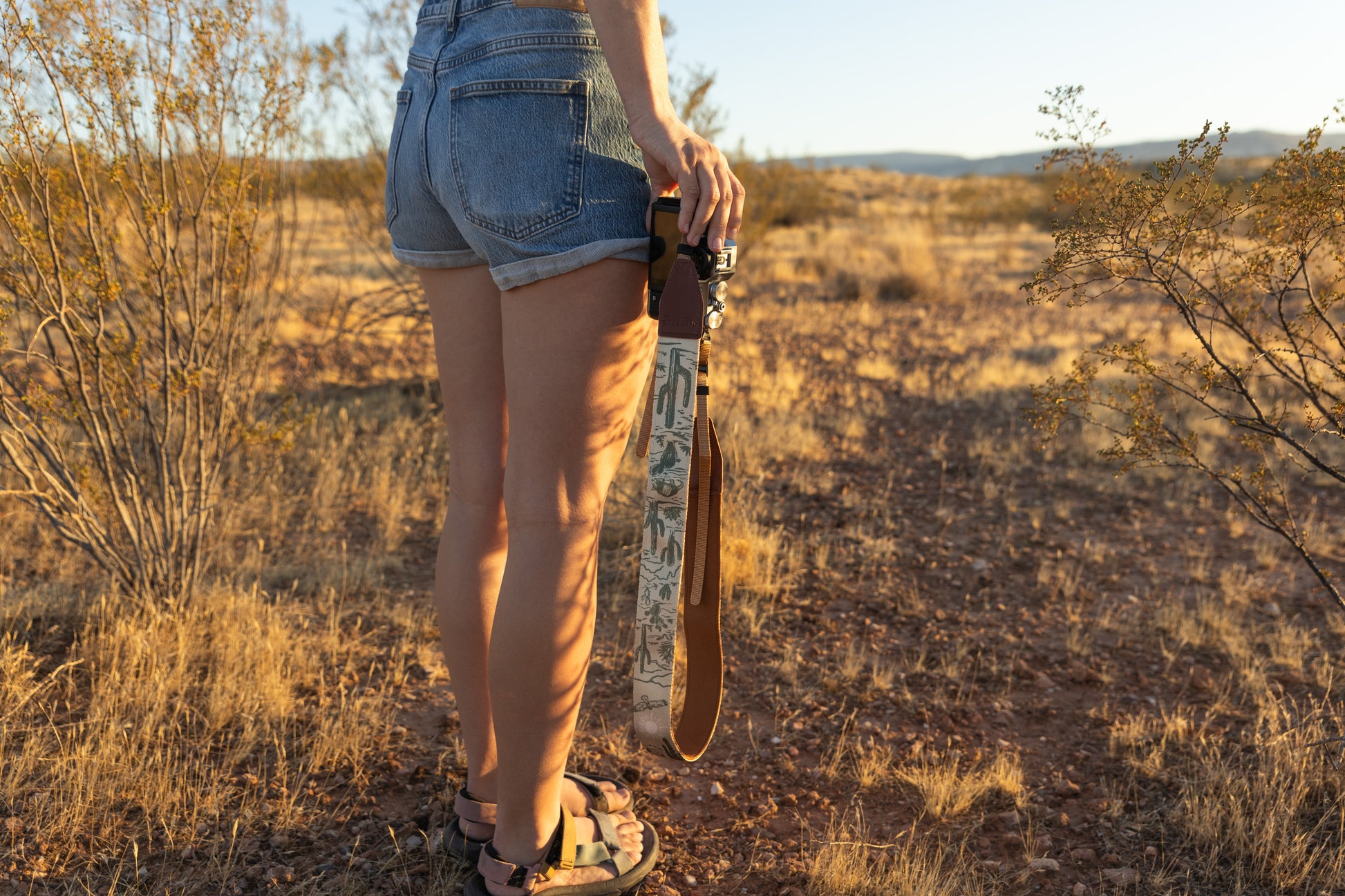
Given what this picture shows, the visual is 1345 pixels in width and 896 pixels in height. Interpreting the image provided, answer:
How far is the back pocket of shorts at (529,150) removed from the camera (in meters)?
1.14

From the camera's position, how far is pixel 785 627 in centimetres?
280

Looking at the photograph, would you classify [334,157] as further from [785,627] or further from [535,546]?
[535,546]

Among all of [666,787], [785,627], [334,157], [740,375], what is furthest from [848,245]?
[666,787]

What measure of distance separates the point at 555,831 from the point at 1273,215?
75.3 inches

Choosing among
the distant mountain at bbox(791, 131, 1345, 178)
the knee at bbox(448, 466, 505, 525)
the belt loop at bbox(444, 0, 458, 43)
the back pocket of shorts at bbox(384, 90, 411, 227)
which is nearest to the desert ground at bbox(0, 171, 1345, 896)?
the knee at bbox(448, 466, 505, 525)

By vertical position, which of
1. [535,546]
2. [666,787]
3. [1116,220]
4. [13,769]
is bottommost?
[666,787]

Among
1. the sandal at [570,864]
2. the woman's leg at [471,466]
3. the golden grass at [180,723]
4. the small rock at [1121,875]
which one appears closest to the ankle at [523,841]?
the sandal at [570,864]

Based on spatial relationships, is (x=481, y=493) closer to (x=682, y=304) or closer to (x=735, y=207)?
(x=682, y=304)

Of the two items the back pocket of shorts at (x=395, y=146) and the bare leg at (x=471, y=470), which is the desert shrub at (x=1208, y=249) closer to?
the bare leg at (x=471, y=470)

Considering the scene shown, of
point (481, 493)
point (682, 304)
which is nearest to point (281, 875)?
point (481, 493)

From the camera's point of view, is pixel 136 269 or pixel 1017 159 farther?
pixel 1017 159

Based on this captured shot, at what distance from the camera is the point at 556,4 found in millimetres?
1154

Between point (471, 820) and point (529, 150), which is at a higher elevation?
point (529, 150)

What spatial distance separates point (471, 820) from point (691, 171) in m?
1.23
